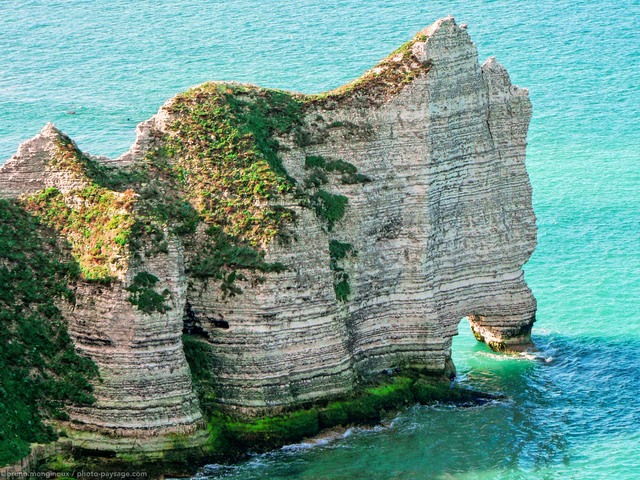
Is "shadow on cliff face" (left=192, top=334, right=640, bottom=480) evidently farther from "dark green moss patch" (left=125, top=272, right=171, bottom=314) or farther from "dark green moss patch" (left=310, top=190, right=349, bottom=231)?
"dark green moss patch" (left=310, top=190, right=349, bottom=231)

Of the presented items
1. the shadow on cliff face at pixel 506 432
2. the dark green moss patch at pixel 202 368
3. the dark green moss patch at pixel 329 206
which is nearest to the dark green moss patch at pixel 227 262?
the dark green moss patch at pixel 202 368

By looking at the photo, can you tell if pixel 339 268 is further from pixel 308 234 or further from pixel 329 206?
pixel 308 234

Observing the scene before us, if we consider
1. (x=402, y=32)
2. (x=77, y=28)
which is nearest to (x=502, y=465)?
(x=402, y=32)

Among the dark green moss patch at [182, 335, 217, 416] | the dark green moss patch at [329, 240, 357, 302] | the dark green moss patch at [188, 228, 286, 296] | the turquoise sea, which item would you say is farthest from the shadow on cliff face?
the dark green moss patch at [188, 228, 286, 296]

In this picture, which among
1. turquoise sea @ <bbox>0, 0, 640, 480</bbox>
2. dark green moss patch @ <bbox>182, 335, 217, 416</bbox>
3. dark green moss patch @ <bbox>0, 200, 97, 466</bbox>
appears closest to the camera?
dark green moss patch @ <bbox>0, 200, 97, 466</bbox>

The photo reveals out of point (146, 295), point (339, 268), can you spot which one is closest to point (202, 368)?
point (146, 295)

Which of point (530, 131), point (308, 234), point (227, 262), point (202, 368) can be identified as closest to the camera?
point (227, 262)
